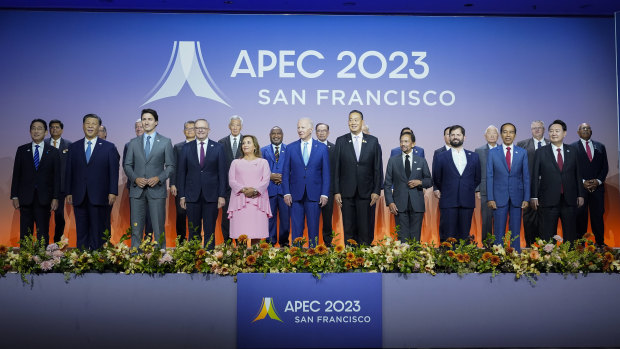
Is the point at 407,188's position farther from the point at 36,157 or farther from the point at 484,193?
the point at 36,157

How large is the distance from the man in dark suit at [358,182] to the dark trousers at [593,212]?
275 centimetres

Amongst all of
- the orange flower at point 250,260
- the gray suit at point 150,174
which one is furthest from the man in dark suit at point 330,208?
the orange flower at point 250,260

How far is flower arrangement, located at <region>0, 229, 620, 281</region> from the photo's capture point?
338 cm

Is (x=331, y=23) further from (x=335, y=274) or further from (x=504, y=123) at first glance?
(x=335, y=274)

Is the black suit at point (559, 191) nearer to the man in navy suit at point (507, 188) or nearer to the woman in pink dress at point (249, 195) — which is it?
the man in navy suit at point (507, 188)

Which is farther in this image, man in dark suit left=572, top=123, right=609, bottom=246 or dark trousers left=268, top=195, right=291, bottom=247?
man in dark suit left=572, top=123, right=609, bottom=246

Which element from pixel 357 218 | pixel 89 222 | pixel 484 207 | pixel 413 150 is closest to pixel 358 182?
pixel 357 218

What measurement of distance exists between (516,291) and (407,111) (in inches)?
166

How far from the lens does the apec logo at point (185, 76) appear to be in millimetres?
7195

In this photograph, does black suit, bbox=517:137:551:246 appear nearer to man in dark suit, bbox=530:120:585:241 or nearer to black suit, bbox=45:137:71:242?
man in dark suit, bbox=530:120:585:241

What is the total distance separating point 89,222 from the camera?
602cm

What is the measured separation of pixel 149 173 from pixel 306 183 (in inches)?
68.0

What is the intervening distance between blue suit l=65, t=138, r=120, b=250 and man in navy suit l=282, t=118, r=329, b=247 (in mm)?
1920

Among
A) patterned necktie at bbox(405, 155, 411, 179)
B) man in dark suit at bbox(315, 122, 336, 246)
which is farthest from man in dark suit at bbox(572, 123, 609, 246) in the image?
man in dark suit at bbox(315, 122, 336, 246)
